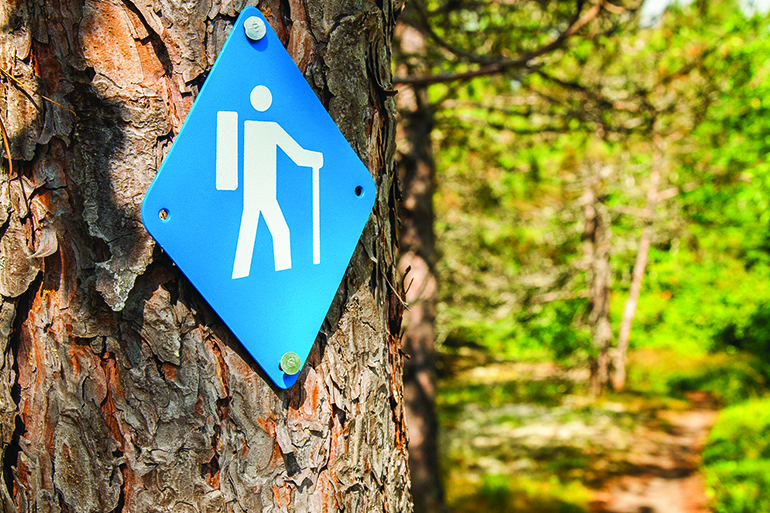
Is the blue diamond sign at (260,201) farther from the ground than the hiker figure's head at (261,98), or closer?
closer

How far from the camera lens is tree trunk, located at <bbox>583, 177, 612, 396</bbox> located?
13148mm

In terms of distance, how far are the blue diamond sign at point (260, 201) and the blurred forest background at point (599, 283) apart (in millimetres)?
4275

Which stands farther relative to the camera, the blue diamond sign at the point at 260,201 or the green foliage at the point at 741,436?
the green foliage at the point at 741,436

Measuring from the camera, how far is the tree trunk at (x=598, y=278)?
13.1 m

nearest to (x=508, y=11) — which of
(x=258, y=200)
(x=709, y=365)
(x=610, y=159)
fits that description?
(x=258, y=200)

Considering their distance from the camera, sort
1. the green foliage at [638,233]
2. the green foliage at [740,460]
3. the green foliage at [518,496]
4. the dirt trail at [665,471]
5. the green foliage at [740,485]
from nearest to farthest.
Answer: the green foliage at [740,485], the green foliage at [740,460], the green foliage at [518,496], the dirt trail at [665,471], the green foliage at [638,233]

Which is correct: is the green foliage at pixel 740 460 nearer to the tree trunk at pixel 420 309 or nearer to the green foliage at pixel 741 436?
the green foliage at pixel 741 436

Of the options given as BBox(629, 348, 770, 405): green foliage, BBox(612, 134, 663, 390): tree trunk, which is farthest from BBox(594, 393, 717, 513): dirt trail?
BBox(612, 134, 663, 390): tree trunk

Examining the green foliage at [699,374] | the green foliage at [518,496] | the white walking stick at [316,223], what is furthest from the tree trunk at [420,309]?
the green foliage at [699,374]

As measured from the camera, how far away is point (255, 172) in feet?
2.91

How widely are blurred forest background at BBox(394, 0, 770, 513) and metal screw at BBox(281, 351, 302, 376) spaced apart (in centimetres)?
434

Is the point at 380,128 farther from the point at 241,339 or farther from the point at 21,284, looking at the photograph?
the point at 21,284

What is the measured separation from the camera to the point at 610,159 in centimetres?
1479

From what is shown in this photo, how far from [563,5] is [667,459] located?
7.96m
